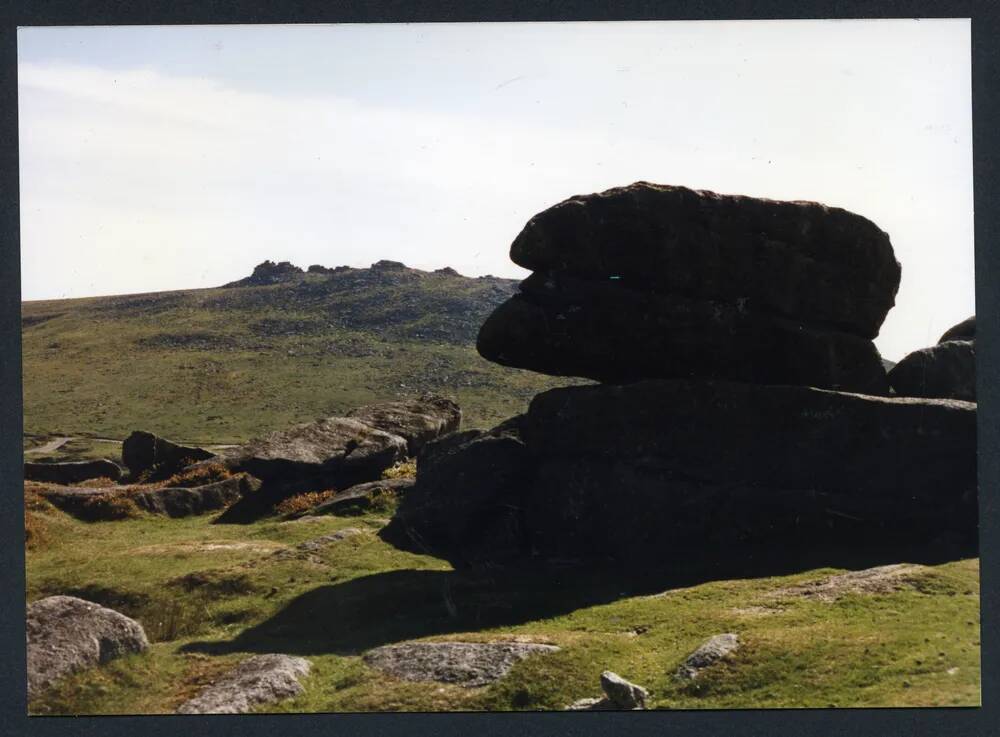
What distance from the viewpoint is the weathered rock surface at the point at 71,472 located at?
56906 millimetres

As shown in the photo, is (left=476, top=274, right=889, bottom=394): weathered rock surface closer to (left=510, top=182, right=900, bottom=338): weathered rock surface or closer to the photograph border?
(left=510, top=182, right=900, bottom=338): weathered rock surface

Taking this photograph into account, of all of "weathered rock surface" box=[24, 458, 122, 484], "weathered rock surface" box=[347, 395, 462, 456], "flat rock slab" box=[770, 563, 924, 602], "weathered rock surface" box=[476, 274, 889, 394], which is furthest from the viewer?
"weathered rock surface" box=[24, 458, 122, 484]

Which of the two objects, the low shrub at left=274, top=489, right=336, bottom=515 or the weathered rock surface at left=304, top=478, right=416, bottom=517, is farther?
the low shrub at left=274, top=489, right=336, bottom=515

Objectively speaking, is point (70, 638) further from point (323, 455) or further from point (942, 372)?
point (942, 372)

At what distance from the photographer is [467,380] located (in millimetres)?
135125

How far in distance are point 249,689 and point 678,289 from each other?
18.6 meters

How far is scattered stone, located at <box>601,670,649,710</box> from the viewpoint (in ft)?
90.6

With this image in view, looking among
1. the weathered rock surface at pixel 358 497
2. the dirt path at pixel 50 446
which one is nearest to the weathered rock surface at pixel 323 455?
the weathered rock surface at pixel 358 497

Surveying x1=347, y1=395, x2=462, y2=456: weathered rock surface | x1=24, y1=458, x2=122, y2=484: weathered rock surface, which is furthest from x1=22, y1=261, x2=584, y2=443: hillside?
x1=347, y1=395, x2=462, y2=456: weathered rock surface

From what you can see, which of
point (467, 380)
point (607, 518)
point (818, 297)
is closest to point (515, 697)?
point (607, 518)

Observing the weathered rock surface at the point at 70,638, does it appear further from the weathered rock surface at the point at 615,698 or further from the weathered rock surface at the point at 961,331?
the weathered rock surface at the point at 961,331

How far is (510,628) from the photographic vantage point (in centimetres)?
3197

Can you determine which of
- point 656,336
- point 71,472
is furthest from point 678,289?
point 71,472

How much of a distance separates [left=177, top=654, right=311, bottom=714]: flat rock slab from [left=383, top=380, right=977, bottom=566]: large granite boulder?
396 inches
